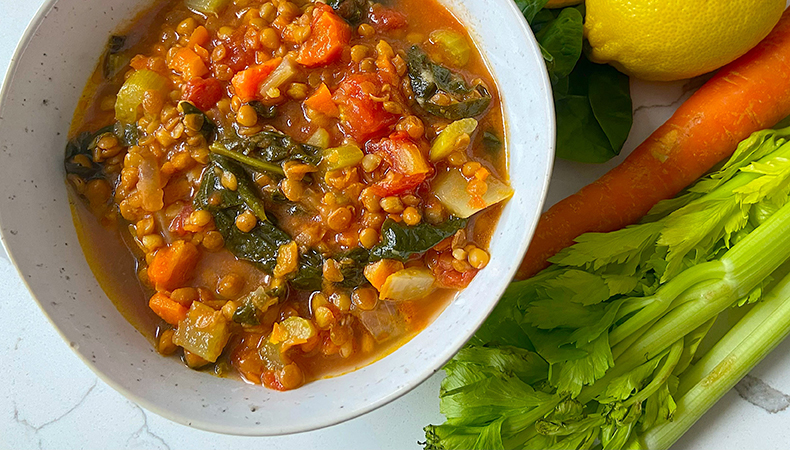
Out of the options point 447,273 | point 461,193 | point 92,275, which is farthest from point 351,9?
point 92,275

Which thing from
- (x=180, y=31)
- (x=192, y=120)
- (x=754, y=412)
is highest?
(x=180, y=31)

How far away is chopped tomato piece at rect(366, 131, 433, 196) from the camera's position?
2.57 metres

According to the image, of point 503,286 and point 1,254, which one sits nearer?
point 503,286

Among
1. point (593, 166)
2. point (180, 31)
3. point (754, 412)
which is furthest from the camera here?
point (593, 166)

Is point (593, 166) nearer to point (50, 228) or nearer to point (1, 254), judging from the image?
point (50, 228)

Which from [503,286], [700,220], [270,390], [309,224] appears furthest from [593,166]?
[270,390]

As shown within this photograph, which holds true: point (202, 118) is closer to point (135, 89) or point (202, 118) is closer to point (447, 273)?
point (135, 89)

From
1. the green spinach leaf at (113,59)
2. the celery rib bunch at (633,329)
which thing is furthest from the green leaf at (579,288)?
the green spinach leaf at (113,59)

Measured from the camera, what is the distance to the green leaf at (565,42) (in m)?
3.03

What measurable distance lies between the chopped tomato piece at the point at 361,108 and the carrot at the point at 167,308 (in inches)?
38.4

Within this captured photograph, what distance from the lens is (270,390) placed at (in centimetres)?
264

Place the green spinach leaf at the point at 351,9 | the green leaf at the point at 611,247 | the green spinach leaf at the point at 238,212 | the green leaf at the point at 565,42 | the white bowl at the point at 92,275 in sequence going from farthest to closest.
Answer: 1. the green leaf at the point at 565,42
2. the green leaf at the point at 611,247
3. the green spinach leaf at the point at 351,9
4. the green spinach leaf at the point at 238,212
5. the white bowl at the point at 92,275

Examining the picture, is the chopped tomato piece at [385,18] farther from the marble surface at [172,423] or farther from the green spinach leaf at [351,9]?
the marble surface at [172,423]

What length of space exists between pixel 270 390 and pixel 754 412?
2.28 m
